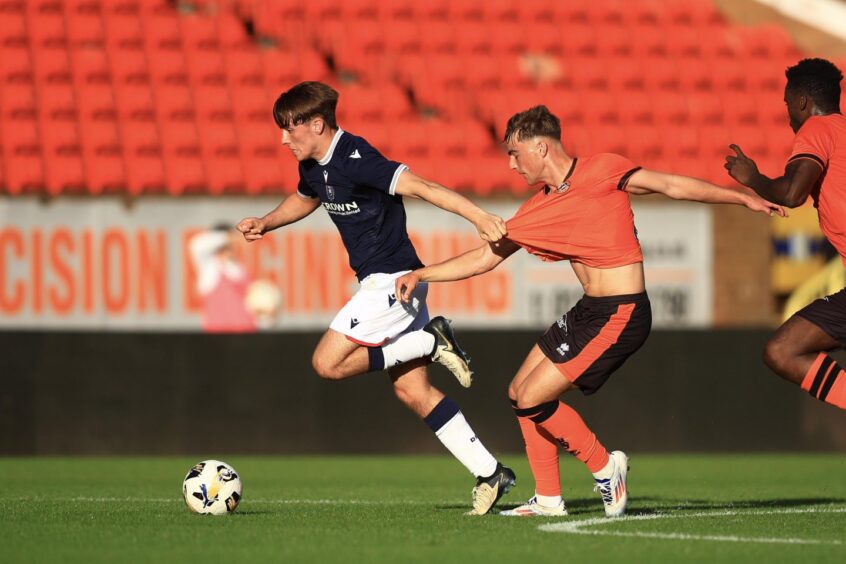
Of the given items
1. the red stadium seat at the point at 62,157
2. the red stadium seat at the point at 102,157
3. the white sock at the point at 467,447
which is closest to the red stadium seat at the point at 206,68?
the red stadium seat at the point at 102,157

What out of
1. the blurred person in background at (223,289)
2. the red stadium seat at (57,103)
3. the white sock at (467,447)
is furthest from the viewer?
the red stadium seat at (57,103)

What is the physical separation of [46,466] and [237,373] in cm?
189

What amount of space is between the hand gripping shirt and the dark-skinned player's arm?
9 centimetres

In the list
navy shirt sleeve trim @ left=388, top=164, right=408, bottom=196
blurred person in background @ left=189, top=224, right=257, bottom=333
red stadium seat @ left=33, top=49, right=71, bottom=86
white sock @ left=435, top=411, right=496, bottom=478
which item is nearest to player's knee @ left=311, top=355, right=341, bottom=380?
white sock @ left=435, top=411, right=496, bottom=478

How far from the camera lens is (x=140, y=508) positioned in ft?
25.5

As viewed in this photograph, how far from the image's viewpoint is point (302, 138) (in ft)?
25.0

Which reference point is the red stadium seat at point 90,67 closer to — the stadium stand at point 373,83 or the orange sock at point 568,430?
the stadium stand at point 373,83

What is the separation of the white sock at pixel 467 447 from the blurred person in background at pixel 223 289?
612 cm

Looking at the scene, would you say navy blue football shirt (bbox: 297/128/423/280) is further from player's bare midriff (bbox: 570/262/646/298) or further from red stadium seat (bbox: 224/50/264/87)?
red stadium seat (bbox: 224/50/264/87)

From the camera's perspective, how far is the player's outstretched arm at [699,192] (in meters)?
6.78

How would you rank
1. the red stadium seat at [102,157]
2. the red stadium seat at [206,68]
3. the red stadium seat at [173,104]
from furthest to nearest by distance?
the red stadium seat at [206,68] < the red stadium seat at [173,104] < the red stadium seat at [102,157]

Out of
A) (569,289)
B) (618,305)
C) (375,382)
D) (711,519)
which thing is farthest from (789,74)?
(569,289)

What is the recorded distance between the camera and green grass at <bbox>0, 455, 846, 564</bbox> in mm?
5867

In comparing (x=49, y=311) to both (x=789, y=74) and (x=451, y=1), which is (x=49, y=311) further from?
(x=789, y=74)
